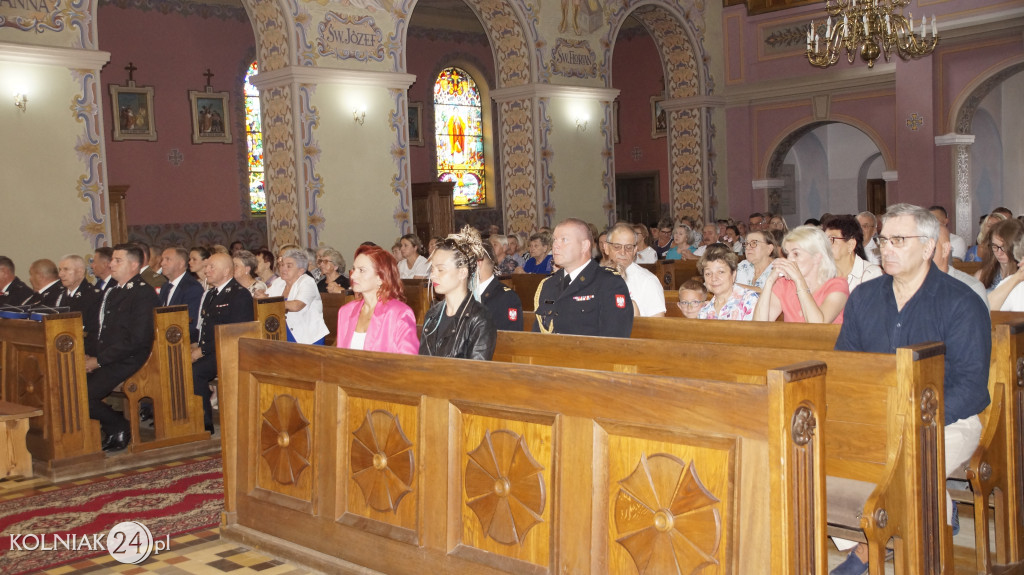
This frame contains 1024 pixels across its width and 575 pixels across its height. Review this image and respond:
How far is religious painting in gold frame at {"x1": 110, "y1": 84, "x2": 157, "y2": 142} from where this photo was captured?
14.5m

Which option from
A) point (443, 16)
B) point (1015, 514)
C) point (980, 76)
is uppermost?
point (443, 16)

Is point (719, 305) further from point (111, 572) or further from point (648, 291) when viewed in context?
point (111, 572)

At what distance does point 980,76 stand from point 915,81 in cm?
85

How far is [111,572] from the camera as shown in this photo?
3980mm

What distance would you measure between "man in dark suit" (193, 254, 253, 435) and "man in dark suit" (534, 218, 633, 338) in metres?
2.94

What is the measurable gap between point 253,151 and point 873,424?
1452cm

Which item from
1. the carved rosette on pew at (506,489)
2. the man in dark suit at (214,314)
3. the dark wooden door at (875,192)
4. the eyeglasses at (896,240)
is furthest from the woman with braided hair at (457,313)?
the dark wooden door at (875,192)

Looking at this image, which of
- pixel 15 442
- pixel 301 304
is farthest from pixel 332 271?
pixel 15 442

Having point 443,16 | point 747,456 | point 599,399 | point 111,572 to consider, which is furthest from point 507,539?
point 443,16

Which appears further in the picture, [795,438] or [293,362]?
[293,362]

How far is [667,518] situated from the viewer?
8.66 ft

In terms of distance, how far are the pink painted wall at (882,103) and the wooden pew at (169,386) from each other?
35.4ft

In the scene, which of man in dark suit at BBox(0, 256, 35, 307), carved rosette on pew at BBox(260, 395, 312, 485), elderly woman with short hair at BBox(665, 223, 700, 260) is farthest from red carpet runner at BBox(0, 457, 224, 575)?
elderly woman with short hair at BBox(665, 223, 700, 260)

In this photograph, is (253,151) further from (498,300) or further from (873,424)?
(873,424)
